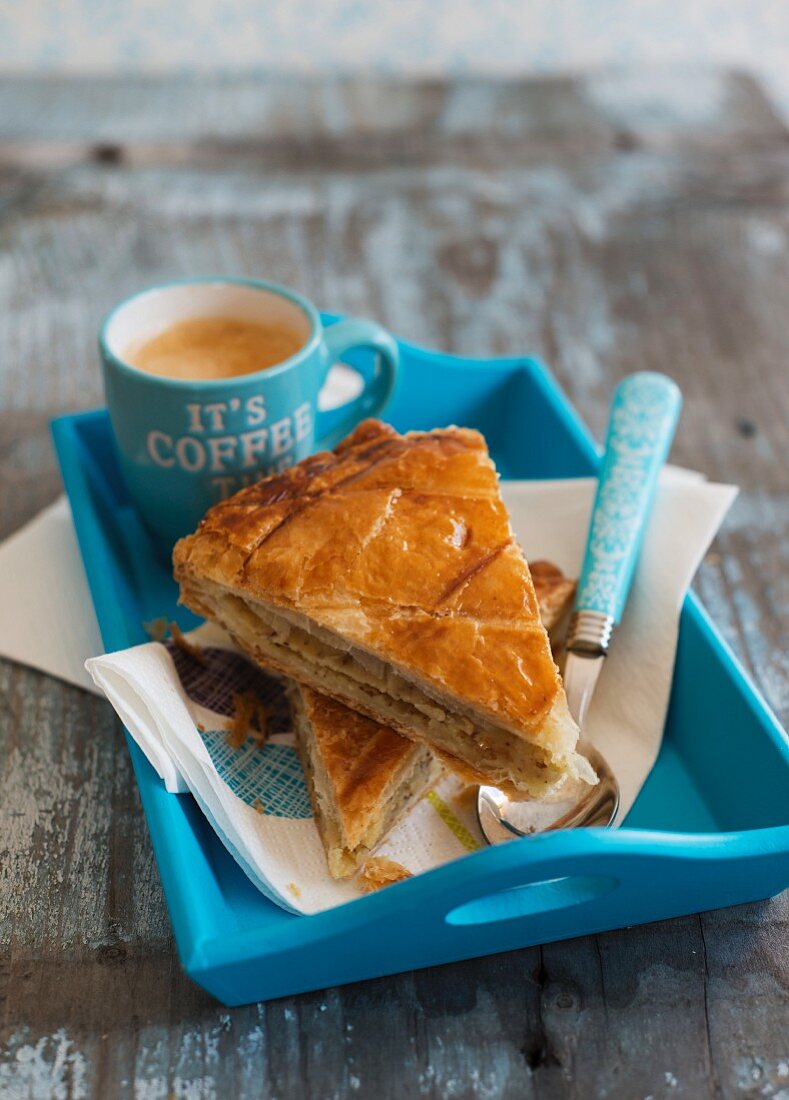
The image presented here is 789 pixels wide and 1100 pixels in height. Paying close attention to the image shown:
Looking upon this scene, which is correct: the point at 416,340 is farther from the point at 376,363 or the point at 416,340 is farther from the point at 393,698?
the point at 393,698

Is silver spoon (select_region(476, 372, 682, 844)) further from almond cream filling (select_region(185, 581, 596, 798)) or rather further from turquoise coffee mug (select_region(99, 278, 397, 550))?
turquoise coffee mug (select_region(99, 278, 397, 550))

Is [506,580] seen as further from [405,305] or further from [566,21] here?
[566,21]

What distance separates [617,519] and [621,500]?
0.11 ft

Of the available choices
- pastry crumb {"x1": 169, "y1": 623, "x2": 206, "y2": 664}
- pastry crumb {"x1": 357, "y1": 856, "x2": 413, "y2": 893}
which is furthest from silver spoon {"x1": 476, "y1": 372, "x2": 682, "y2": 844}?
pastry crumb {"x1": 169, "y1": 623, "x2": 206, "y2": 664}

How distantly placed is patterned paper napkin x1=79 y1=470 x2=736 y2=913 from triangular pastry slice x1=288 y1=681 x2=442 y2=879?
0.06ft

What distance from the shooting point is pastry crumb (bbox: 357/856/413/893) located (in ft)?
3.68

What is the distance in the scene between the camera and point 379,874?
1.13 m

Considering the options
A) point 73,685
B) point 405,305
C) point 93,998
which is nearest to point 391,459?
point 73,685

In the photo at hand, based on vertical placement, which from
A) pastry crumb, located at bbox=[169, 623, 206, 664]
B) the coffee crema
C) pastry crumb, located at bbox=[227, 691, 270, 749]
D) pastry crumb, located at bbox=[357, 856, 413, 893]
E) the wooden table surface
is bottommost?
the wooden table surface

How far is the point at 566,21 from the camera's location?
3971 mm

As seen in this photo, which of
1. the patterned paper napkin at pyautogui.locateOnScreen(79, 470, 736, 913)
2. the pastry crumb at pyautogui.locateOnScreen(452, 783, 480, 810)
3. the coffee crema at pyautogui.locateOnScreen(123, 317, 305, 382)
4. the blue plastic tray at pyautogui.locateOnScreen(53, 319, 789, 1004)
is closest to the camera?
the blue plastic tray at pyautogui.locateOnScreen(53, 319, 789, 1004)

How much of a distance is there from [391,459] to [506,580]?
0.26m

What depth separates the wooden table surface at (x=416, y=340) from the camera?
1011 mm

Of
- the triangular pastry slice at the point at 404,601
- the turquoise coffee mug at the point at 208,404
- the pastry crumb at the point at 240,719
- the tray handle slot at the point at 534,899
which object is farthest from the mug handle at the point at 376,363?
the tray handle slot at the point at 534,899
